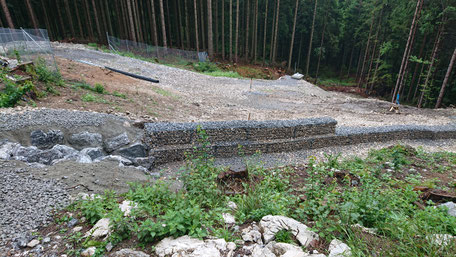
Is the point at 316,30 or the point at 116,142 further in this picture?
the point at 316,30

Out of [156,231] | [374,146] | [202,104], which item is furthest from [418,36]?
[156,231]

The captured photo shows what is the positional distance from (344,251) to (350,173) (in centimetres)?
322

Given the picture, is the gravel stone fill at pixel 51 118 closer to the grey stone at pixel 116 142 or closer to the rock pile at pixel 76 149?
the rock pile at pixel 76 149

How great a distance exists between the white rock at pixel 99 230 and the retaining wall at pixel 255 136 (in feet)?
10.9

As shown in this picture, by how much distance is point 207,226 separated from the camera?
260cm

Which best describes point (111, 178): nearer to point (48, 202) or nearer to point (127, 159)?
point (48, 202)

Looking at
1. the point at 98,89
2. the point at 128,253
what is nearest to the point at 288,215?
the point at 128,253

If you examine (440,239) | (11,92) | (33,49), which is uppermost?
(33,49)

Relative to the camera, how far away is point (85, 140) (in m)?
6.23

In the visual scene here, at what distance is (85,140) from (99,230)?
438 centimetres

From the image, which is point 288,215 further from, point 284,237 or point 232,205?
point 232,205

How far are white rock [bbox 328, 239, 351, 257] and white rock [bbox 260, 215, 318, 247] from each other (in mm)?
194

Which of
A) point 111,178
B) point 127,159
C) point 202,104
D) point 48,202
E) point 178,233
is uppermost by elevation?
point 178,233

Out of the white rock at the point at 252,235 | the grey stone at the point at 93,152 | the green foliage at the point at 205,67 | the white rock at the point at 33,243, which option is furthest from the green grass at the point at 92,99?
the green foliage at the point at 205,67
